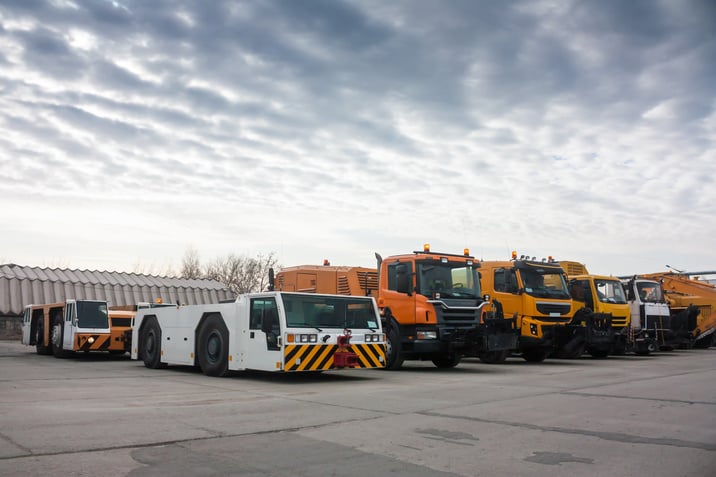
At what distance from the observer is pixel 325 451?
20.2ft

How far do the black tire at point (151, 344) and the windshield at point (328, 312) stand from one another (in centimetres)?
535

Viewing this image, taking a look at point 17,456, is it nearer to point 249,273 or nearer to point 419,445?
point 419,445

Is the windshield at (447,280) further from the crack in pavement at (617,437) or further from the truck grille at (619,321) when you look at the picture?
the crack in pavement at (617,437)

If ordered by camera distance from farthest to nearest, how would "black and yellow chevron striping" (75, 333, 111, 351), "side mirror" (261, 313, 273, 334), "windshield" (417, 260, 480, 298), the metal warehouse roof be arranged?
the metal warehouse roof < "black and yellow chevron striping" (75, 333, 111, 351) < "windshield" (417, 260, 480, 298) < "side mirror" (261, 313, 273, 334)

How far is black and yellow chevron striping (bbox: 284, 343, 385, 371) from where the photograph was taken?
11969 mm

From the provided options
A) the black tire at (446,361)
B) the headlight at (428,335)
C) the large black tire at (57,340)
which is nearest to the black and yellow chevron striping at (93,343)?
the large black tire at (57,340)

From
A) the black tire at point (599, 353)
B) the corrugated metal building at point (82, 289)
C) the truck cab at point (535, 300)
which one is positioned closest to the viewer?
the truck cab at point (535, 300)

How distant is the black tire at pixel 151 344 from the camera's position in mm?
16281

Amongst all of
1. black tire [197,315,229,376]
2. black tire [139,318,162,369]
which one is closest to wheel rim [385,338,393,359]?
black tire [197,315,229,376]

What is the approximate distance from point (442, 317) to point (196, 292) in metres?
35.6

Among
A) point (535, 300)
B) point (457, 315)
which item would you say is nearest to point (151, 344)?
point (457, 315)

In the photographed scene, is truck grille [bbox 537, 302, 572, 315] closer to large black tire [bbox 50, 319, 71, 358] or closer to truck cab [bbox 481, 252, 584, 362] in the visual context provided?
truck cab [bbox 481, 252, 584, 362]

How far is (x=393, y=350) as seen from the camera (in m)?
15.3

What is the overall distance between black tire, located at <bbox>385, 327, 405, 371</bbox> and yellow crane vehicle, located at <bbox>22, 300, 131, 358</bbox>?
975cm
